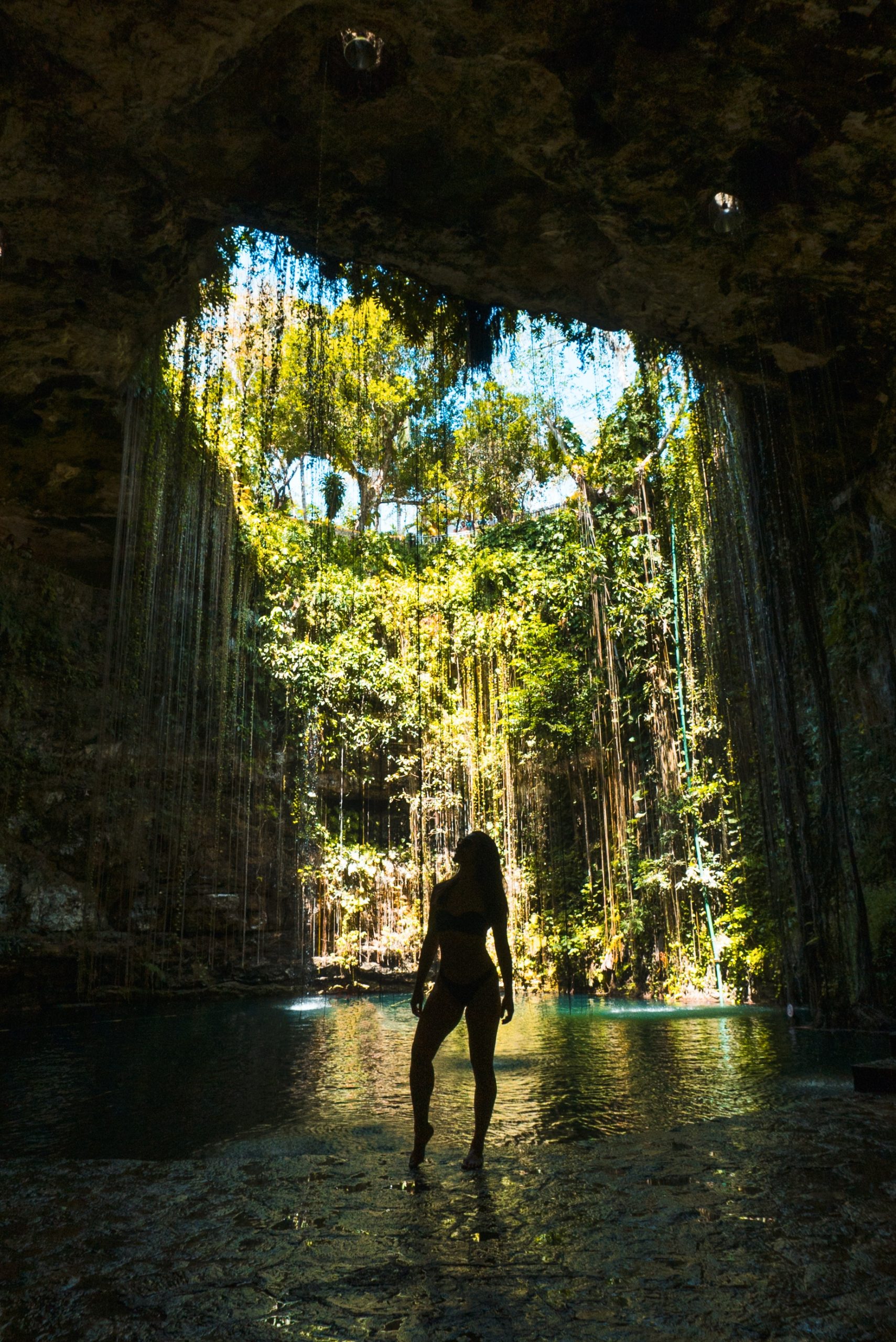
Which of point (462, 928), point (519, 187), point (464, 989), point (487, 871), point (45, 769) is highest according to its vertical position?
point (519, 187)

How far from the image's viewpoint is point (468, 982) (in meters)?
2.87

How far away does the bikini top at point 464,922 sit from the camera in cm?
295

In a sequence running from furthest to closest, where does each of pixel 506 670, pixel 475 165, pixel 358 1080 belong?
1. pixel 506 670
2. pixel 475 165
3. pixel 358 1080

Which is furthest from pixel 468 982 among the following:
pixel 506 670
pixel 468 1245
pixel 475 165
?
pixel 506 670

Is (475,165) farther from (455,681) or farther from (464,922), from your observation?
(455,681)

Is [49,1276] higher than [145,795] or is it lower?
lower

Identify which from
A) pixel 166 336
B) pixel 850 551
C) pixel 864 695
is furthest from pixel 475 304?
pixel 864 695

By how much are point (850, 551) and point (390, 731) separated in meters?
9.29

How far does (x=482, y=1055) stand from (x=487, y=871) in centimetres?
60

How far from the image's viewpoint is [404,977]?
46.4 ft

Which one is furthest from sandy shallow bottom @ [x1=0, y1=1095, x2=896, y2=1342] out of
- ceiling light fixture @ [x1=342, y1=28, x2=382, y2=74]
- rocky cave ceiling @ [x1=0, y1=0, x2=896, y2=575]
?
ceiling light fixture @ [x1=342, y1=28, x2=382, y2=74]

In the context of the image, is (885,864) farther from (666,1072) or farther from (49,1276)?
(49,1276)

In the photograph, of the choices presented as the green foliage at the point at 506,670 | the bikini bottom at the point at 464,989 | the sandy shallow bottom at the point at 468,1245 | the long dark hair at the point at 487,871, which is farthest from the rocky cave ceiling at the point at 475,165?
the sandy shallow bottom at the point at 468,1245

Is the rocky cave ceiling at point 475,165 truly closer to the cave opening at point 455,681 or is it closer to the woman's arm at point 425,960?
the cave opening at point 455,681
